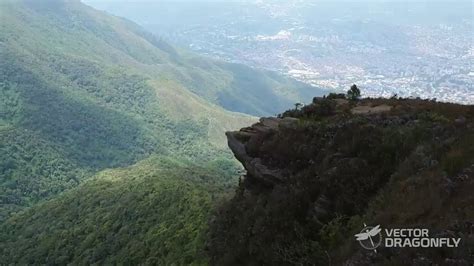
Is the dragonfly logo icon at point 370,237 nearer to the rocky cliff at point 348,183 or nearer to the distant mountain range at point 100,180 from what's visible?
the rocky cliff at point 348,183

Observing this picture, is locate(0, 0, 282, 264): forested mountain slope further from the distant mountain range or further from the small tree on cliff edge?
the small tree on cliff edge

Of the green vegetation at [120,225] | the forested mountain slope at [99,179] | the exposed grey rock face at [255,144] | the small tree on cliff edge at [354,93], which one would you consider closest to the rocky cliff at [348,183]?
the exposed grey rock face at [255,144]

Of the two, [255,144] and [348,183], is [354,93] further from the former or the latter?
[348,183]

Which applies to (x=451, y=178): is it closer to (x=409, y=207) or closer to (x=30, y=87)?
(x=409, y=207)

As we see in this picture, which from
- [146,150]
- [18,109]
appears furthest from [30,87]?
[146,150]

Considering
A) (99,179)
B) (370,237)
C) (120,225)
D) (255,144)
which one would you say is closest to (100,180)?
(99,179)

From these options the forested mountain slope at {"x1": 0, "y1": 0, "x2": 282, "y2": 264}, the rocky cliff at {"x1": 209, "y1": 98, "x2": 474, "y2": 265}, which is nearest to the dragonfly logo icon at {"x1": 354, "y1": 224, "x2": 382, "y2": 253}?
the rocky cliff at {"x1": 209, "y1": 98, "x2": 474, "y2": 265}
